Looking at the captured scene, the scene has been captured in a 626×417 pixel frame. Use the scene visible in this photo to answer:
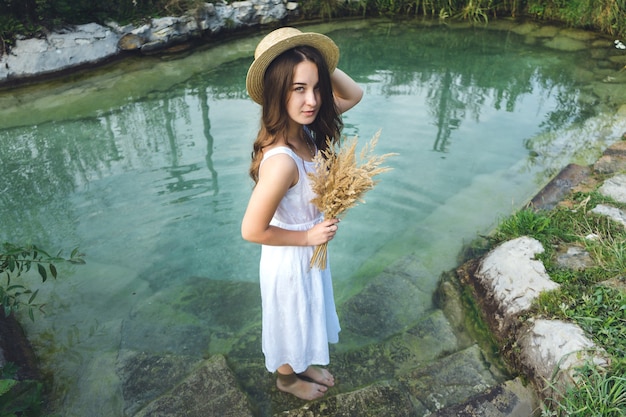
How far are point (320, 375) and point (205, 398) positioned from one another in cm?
52

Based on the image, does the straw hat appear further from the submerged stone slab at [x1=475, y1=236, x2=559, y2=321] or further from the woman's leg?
the submerged stone slab at [x1=475, y1=236, x2=559, y2=321]

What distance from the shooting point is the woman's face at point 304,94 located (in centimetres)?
167

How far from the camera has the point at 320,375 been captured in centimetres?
228

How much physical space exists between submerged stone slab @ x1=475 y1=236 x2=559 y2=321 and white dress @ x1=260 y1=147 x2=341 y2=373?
3.13 feet

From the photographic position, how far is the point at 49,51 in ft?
19.4

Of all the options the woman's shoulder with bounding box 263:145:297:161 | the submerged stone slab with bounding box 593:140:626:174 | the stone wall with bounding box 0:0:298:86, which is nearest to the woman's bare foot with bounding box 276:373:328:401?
the woman's shoulder with bounding box 263:145:297:161

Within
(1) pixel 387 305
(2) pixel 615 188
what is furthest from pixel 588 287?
(2) pixel 615 188

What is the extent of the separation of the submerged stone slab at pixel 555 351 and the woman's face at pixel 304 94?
4.51 ft

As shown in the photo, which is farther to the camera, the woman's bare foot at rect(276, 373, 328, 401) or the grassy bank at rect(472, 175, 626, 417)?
the woman's bare foot at rect(276, 373, 328, 401)

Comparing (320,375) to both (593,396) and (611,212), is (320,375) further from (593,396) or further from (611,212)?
(611,212)

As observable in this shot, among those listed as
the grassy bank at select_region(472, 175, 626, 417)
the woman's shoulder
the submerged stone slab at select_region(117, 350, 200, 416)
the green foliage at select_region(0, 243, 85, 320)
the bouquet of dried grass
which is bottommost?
the submerged stone slab at select_region(117, 350, 200, 416)

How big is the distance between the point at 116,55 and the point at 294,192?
5.59m

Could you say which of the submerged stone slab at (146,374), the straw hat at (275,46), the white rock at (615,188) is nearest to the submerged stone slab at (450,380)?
the submerged stone slab at (146,374)

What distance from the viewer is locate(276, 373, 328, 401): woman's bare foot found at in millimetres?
2189
